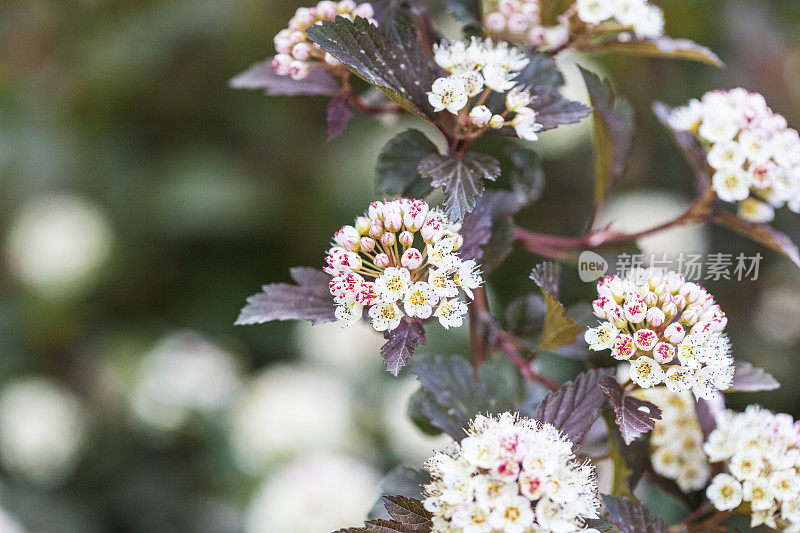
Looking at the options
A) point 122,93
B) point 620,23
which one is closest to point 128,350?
point 122,93

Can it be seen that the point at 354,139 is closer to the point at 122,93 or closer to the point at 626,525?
the point at 122,93

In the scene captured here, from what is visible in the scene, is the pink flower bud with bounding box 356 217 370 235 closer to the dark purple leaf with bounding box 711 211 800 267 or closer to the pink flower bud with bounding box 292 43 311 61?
the pink flower bud with bounding box 292 43 311 61

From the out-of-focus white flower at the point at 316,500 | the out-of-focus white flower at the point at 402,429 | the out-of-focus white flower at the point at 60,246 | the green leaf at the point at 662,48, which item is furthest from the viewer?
the out-of-focus white flower at the point at 60,246

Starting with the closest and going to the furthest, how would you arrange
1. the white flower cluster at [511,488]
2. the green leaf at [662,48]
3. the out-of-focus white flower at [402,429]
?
the white flower cluster at [511,488], the green leaf at [662,48], the out-of-focus white flower at [402,429]

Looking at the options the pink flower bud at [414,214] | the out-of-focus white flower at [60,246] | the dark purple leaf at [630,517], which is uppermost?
the pink flower bud at [414,214]

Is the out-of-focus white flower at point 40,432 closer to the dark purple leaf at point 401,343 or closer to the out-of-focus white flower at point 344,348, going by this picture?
the out-of-focus white flower at point 344,348

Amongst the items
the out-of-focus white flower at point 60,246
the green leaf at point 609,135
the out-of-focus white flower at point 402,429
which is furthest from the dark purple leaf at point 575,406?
the out-of-focus white flower at point 60,246

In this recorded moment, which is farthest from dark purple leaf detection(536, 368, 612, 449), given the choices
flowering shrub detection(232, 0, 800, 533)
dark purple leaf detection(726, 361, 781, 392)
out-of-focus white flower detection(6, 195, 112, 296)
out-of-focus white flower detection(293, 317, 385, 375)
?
out-of-focus white flower detection(6, 195, 112, 296)
